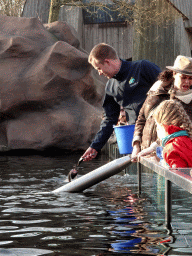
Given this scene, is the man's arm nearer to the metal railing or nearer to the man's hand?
the man's hand

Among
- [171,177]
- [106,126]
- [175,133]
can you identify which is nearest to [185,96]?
[175,133]

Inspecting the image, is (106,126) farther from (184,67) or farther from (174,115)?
(174,115)

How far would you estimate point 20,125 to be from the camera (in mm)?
14578

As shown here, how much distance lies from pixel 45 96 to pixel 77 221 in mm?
10372

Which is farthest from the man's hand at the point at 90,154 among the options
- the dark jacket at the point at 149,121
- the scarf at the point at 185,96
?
the scarf at the point at 185,96

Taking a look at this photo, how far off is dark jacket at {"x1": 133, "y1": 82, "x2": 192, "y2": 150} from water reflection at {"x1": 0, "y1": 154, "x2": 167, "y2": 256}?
65 centimetres

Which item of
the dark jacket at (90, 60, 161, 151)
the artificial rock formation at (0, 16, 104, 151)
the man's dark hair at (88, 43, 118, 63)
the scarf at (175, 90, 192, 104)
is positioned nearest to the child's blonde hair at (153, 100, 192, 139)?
the scarf at (175, 90, 192, 104)

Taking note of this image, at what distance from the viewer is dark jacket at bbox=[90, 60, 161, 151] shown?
5672 millimetres

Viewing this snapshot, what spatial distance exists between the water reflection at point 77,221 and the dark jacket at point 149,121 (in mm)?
648

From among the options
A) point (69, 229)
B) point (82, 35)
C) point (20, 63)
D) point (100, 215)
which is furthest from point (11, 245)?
point (82, 35)

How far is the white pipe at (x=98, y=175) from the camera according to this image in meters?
5.64

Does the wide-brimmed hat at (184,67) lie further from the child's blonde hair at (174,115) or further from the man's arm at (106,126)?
the man's arm at (106,126)

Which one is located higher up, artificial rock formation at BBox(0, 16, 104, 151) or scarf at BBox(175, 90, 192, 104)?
scarf at BBox(175, 90, 192, 104)

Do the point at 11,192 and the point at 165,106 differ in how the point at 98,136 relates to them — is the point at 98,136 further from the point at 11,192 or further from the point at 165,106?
the point at 165,106
